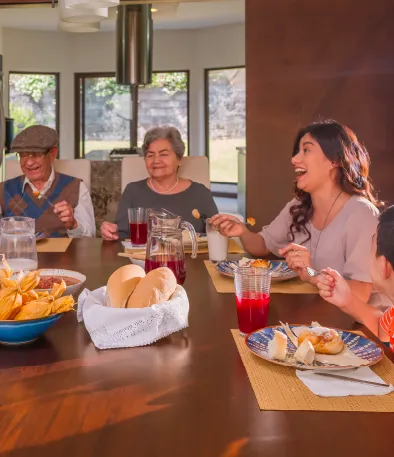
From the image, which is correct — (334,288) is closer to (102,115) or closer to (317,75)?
(317,75)

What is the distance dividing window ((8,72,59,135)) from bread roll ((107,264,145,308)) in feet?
30.3

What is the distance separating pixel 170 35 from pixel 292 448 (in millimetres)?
9979

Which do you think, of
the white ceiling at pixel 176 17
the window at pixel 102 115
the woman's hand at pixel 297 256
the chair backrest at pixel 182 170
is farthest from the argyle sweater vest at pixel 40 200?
the window at pixel 102 115

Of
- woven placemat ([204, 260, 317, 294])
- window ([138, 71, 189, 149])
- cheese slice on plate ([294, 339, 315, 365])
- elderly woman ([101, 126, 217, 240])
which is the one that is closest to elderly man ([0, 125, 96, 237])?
elderly woman ([101, 126, 217, 240])

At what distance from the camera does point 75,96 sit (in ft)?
34.2

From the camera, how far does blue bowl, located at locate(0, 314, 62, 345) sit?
1250 mm

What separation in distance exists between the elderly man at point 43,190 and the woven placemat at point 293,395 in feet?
6.41

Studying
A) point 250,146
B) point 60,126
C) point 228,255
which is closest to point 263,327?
point 228,255

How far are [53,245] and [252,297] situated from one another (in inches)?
51.0

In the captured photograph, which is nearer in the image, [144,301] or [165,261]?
[144,301]

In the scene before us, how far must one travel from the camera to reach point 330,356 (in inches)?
48.8

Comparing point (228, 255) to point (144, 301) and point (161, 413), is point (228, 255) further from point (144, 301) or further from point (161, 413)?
point (161, 413)

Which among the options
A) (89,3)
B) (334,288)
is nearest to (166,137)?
(89,3)

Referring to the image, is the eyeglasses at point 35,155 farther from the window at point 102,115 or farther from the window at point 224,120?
the window at point 224,120
